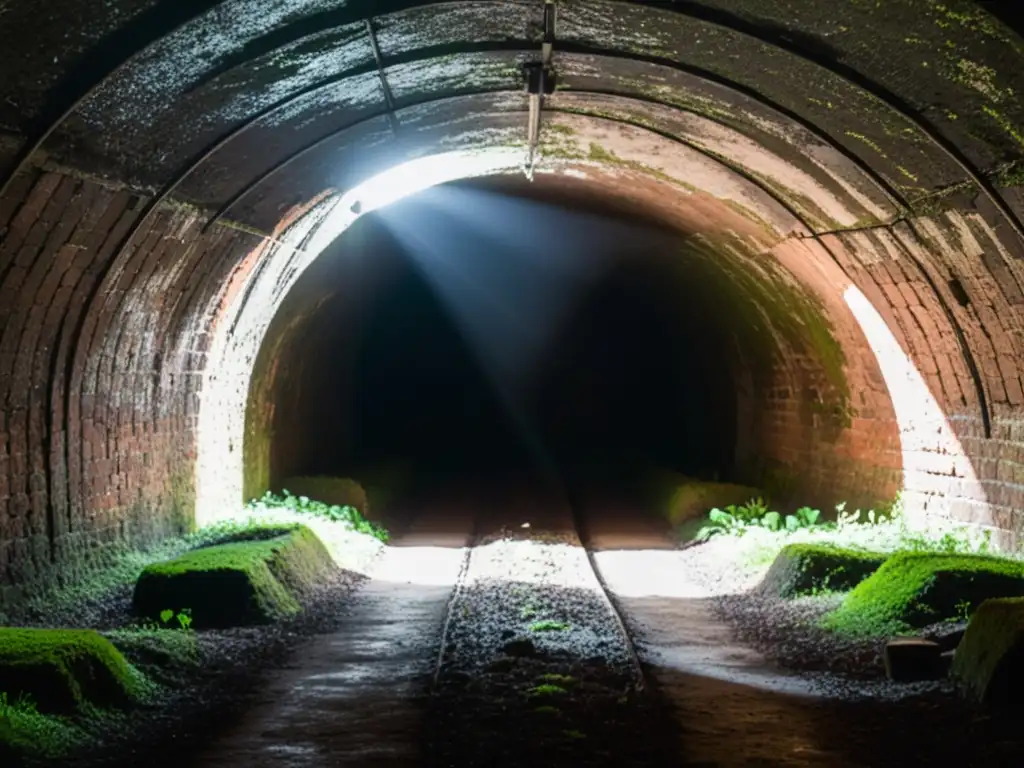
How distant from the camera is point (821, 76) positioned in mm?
8211

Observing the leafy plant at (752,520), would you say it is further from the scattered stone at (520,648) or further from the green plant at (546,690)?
the green plant at (546,690)

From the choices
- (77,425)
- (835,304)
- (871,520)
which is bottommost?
(871,520)

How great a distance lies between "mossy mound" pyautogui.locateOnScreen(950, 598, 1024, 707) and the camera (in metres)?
7.11

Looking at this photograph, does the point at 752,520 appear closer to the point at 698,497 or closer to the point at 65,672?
the point at 698,497

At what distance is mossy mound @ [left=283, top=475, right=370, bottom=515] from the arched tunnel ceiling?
680 centimetres

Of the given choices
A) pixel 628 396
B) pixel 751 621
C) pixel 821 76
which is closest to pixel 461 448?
pixel 628 396

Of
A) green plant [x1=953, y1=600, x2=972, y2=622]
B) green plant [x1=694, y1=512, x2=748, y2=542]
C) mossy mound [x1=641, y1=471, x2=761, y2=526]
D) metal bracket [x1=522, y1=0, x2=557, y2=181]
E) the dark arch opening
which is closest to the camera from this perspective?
metal bracket [x1=522, y1=0, x2=557, y2=181]

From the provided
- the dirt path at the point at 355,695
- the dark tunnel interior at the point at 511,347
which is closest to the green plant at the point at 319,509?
the dark tunnel interior at the point at 511,347

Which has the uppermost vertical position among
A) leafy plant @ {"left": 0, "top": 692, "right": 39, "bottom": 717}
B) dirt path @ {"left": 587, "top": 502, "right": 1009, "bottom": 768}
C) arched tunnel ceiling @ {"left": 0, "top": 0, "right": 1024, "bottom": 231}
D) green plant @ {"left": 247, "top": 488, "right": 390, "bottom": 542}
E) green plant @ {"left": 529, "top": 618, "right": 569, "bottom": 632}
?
arched tunnel ceiling @ {"left": 0, "top": 0, "right": 1024, "bottom": 231}

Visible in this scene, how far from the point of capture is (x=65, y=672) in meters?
7.03

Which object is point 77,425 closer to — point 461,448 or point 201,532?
point 201,532

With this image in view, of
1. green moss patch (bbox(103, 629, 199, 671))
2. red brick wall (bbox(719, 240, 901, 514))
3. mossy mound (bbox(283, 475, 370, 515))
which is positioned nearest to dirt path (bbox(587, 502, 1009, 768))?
green moss patch (bbox(103, 629, 199, 671))

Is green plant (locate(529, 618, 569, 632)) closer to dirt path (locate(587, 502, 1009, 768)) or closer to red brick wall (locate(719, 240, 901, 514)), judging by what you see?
dirt path (locate(587, 502, 1009, 768))

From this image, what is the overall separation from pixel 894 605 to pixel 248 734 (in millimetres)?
5294
